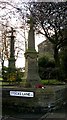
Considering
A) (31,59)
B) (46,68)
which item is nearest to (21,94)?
(31,59)

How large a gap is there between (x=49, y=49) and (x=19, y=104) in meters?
7.34

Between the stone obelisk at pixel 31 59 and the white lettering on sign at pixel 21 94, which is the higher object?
the stone obelisk at pixel 31 59

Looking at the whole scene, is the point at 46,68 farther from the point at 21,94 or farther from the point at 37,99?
the point at 21,94

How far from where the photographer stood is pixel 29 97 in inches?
254

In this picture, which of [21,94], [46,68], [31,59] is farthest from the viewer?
[46,68]

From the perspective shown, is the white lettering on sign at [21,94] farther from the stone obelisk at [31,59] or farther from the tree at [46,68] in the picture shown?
the tree at [46,68]

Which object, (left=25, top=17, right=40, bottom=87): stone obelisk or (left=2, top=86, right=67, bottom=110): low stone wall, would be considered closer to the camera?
(left=2, top=86, right=67, bottom=110): low stone wall

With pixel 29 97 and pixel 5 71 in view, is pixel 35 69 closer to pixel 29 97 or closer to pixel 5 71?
pixel 5 71

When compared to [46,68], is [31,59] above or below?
above

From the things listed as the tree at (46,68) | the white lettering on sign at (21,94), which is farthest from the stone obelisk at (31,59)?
the white lettering on sign at (21,94)

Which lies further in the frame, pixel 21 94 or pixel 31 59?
pixel 31 59

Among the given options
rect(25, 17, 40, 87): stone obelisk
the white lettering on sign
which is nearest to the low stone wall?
the white lettering on sign

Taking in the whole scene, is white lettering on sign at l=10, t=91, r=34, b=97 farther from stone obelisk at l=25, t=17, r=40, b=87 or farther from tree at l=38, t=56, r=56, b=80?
tree at l=38, t=56, r=56, b=80

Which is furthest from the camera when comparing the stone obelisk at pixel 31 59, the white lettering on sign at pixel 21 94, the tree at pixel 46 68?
the tree at pixel 46 68
